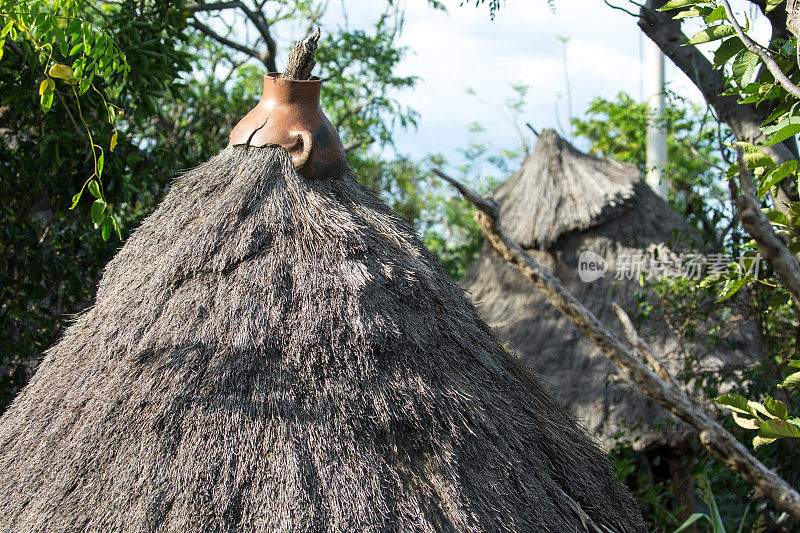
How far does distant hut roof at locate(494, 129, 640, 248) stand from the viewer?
22.2ft

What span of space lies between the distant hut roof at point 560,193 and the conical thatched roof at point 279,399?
428cm

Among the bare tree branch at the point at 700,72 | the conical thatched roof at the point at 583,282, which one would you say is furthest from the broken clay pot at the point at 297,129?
the conical thatched roof at the point at 583,282

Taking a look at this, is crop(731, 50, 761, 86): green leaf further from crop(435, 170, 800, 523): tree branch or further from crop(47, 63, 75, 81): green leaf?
crop(47, 63, 75, 81): green leaf

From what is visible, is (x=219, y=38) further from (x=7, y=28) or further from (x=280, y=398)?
(x=280, y=398)

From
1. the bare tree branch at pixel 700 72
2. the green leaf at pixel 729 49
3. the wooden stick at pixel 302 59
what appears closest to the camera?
the green leaf at pixel 729 49

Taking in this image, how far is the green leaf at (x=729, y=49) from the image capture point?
8.05 feet

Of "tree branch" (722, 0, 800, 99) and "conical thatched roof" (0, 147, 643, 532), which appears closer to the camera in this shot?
"tree branch" (722, 0, 800, 99)

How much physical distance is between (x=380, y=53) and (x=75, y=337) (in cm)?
651

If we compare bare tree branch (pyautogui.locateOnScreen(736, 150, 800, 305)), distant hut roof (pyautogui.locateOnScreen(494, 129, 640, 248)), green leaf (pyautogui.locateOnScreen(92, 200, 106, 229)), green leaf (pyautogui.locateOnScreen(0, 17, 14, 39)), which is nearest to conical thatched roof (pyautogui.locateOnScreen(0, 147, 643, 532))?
green leaf (pyautogui.locateOnScreen(92, 200, 106, 229))

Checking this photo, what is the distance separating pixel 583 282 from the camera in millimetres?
6746

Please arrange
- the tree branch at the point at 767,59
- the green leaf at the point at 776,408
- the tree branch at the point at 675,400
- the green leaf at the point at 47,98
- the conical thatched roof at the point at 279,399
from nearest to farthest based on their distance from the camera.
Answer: the tree branch at the point at 675,400, the tree branch at the point at 767,59, the green leaf at the point at 776,408, the conical thatched roof at the point at 279,399, the green leaf at the point at 47,98

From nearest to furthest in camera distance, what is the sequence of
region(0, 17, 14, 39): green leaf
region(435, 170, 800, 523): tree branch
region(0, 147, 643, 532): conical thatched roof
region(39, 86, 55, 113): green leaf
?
region(435, 170, 800, 523): tree branch < region(0, 147, 643, 532): conical thatched roof < region(0, 17, 14, 39): green leaf < region(39, 86, 55, 113): green leaf

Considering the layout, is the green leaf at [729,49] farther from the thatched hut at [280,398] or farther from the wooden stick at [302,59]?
the wooden stick at [302,59]

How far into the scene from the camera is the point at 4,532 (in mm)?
2398
